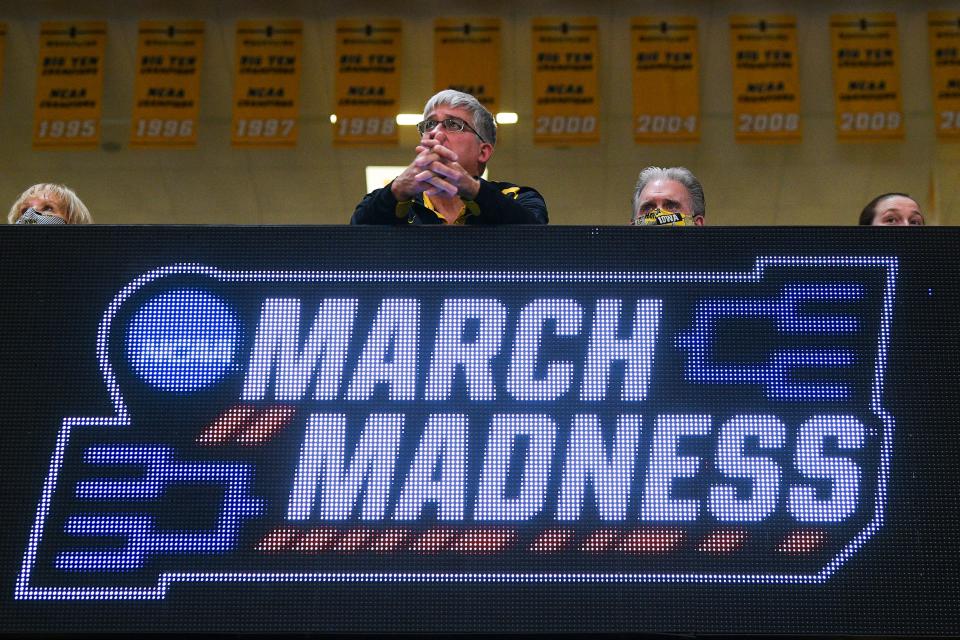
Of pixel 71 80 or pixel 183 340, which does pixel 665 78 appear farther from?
pixel 183 340

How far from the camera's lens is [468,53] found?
668 centimetres

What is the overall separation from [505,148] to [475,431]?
19.4ft

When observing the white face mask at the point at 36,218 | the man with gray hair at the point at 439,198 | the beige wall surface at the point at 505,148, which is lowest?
the man with gray hair at the point at 439,198

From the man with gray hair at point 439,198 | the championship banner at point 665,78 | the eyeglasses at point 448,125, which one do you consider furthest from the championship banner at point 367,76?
the man with gray hair at point 439,198

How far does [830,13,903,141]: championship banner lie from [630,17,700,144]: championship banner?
90 cm

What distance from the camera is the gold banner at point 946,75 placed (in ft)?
21.3

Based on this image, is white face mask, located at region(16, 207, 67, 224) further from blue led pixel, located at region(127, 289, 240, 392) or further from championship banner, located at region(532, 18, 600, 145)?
championship banner, located at region(532, 18, 600, 145)

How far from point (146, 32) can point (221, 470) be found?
5.33 meters

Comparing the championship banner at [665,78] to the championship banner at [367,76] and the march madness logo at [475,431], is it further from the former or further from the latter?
the march madness logo at [475,431]

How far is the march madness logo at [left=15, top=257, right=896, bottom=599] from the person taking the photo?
82.2 inches

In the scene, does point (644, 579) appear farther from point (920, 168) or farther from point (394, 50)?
point (920, 168)

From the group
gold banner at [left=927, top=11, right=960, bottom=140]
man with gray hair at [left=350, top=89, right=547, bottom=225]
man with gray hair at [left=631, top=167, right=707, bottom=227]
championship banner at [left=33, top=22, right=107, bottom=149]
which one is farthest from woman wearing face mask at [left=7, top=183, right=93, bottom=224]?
gold banner at [left=927, top=11, right=960, bottom=140]

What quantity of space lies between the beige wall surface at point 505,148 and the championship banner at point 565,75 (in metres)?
0.12

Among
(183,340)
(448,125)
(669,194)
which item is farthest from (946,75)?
(183,340)
